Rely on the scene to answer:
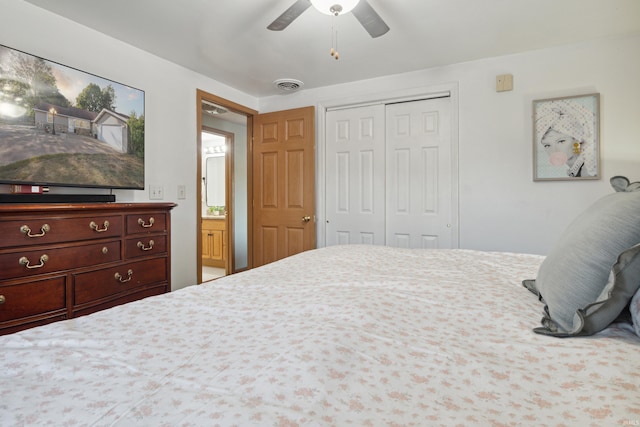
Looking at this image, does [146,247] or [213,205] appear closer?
[146,247]

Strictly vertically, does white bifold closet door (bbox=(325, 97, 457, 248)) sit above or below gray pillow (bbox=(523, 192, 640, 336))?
above

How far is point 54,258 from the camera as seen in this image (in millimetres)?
1712

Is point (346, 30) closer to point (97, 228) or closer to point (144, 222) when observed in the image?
point (144, 222)

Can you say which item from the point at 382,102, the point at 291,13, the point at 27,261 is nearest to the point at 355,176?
the point at 382,102

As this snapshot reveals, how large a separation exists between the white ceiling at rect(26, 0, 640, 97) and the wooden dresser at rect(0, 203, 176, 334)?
136cm

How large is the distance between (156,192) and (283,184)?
140 centimetres

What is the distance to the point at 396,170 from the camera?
335 cm

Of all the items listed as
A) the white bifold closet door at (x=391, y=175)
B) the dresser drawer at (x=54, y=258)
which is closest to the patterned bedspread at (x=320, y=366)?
the dresser drawer at (x=54, y=258)

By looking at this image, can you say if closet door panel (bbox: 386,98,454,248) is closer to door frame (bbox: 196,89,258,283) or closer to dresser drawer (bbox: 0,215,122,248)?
door frame (bbox: 196,89,258,283)

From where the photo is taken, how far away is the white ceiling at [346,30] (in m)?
2.12

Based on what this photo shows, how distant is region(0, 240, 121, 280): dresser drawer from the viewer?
1547mm

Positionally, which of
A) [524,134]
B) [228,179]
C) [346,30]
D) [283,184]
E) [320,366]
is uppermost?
[346,30]

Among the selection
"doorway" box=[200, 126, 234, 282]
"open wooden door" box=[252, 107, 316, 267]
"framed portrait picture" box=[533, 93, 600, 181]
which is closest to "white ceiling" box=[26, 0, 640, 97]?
"framed portrait picture" box=[533, 93, 600, 181]

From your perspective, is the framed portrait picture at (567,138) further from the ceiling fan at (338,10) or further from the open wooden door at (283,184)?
the open wooden door at (283,184)
